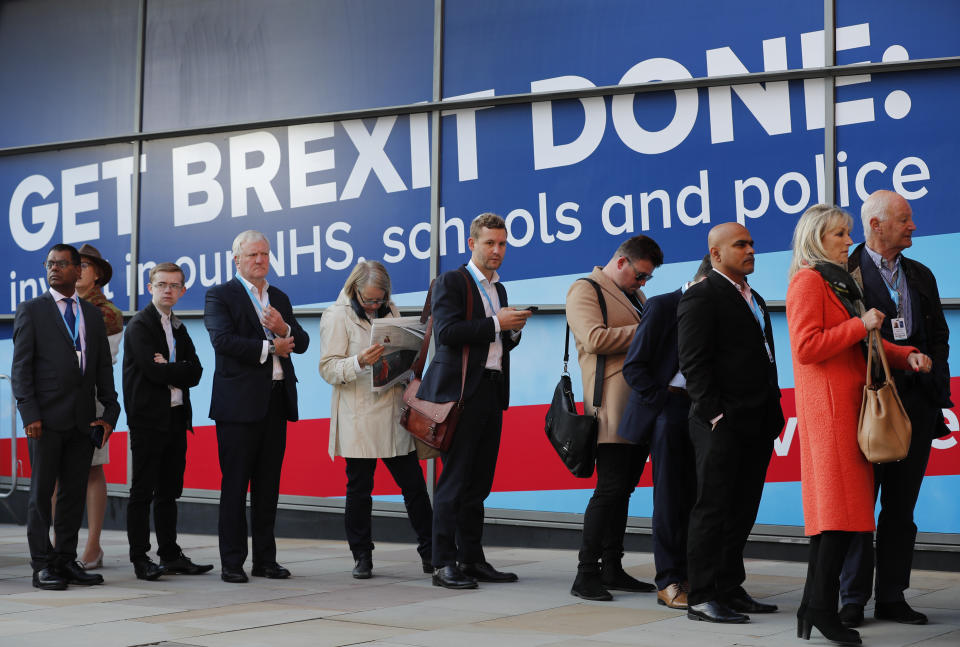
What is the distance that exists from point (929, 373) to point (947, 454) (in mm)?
2156

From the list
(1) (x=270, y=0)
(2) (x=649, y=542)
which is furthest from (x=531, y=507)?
(1) (x=270, y=0)

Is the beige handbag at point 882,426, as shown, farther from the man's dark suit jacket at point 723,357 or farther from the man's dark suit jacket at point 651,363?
the man's dark suit jacket at point 651,363

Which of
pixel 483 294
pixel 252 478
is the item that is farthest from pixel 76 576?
pixel 483 294

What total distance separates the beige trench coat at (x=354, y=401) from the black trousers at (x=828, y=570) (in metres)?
2.79

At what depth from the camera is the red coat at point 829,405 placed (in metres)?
4.95

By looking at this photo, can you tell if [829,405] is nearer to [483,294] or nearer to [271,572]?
[483,294]

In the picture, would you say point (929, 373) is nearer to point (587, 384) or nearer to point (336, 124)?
point (587, 384)

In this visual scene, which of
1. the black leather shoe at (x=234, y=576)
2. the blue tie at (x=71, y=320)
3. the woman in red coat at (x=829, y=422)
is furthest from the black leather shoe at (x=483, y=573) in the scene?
the blue tie at (x=71, y=320)

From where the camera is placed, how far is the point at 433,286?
673cm

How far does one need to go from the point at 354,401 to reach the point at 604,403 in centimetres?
156

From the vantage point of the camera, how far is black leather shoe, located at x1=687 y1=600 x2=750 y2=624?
18.1 ft

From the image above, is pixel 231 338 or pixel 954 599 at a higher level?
pixel 231 338

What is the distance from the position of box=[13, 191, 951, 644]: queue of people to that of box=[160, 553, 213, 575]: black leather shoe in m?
0.02

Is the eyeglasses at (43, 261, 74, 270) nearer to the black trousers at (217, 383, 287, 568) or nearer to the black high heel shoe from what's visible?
the black trousers at (217, 383, 287, 568)
